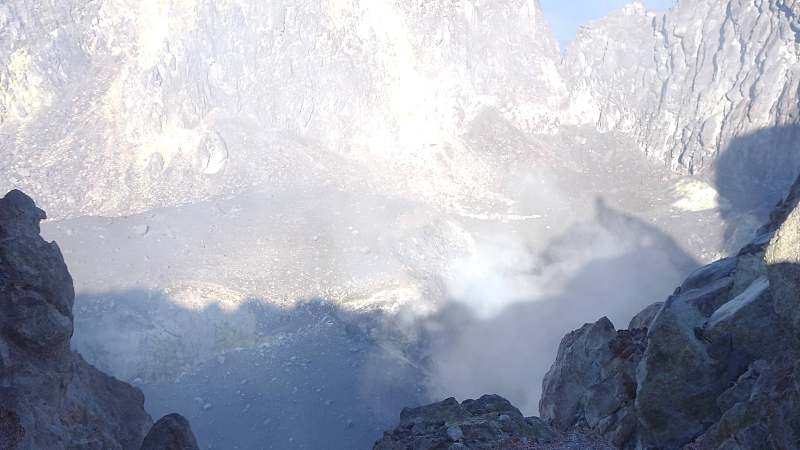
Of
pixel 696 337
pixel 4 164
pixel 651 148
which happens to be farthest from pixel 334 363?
pixel 651 148

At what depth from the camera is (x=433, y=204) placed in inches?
3391

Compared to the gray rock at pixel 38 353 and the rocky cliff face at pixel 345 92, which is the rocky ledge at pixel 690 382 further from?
the rocky cliff face at pixel 345 92

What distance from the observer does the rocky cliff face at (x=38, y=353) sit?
51.6 feet

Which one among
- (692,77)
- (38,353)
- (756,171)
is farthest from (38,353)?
(692,77)

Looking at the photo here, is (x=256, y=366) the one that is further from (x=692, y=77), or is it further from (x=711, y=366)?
(x=692, y=77)

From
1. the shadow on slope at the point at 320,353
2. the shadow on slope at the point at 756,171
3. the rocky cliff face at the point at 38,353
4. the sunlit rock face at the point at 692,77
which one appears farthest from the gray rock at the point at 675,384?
the sunlit rock face at the point at 692,77

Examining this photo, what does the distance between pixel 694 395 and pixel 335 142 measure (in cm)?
8213

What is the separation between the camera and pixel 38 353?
1814 centimetres

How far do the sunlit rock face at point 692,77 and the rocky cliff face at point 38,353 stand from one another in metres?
90.5

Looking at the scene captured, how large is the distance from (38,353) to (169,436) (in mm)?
4212

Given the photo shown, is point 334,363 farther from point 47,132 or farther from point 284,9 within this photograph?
point 284,9

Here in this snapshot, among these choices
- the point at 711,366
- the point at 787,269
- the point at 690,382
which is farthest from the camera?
the point at 690,382

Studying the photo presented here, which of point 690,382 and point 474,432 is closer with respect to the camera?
point 690,382

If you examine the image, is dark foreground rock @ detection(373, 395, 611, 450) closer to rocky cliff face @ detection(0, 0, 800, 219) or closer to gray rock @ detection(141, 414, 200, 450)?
gray rock @ detection(141, 414, 200, 450)
